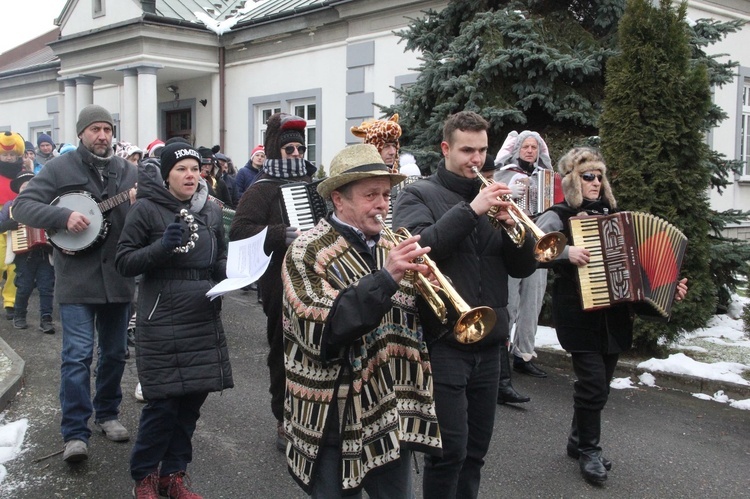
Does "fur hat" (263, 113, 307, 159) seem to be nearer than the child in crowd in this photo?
Yes

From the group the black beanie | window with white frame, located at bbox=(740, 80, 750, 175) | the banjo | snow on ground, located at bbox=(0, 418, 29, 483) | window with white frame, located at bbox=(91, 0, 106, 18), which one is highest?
window with white frame, located at bbox=(91, 0, 106, 18)

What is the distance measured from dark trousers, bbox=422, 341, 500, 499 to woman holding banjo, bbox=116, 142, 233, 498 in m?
1.40

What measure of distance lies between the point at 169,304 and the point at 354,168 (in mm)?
1786

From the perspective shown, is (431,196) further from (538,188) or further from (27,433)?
(27,433)

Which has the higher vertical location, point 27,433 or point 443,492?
point 443,492

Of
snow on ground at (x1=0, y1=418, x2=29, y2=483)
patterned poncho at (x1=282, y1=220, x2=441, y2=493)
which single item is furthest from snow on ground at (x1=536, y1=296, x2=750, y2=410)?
snow on ground at (x1=0, y1=418, x2=29, y2=483)

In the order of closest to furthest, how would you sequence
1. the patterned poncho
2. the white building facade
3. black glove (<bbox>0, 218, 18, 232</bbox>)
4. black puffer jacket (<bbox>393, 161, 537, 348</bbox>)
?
the patterned poncho, black puffer jacket (<bbox>393, 161, 537, 348</bbox>), black glove (<bbox>0, 218, 18, 232</bbox>), the white building facade

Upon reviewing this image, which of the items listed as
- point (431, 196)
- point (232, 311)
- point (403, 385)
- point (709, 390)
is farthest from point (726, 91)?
point (403, 385)

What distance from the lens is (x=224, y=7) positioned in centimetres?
2106

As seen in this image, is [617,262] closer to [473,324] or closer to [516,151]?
[473,324]

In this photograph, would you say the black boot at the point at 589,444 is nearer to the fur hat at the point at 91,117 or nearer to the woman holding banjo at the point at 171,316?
the woman holding banjo at the point at 171,316

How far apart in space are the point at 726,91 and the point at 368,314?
13071 mm

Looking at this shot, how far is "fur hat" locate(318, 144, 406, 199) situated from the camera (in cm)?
270

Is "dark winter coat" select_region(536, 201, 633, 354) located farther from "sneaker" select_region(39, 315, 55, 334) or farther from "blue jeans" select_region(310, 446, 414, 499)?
"sneaker" select_region(39, 315, 55, 334)
